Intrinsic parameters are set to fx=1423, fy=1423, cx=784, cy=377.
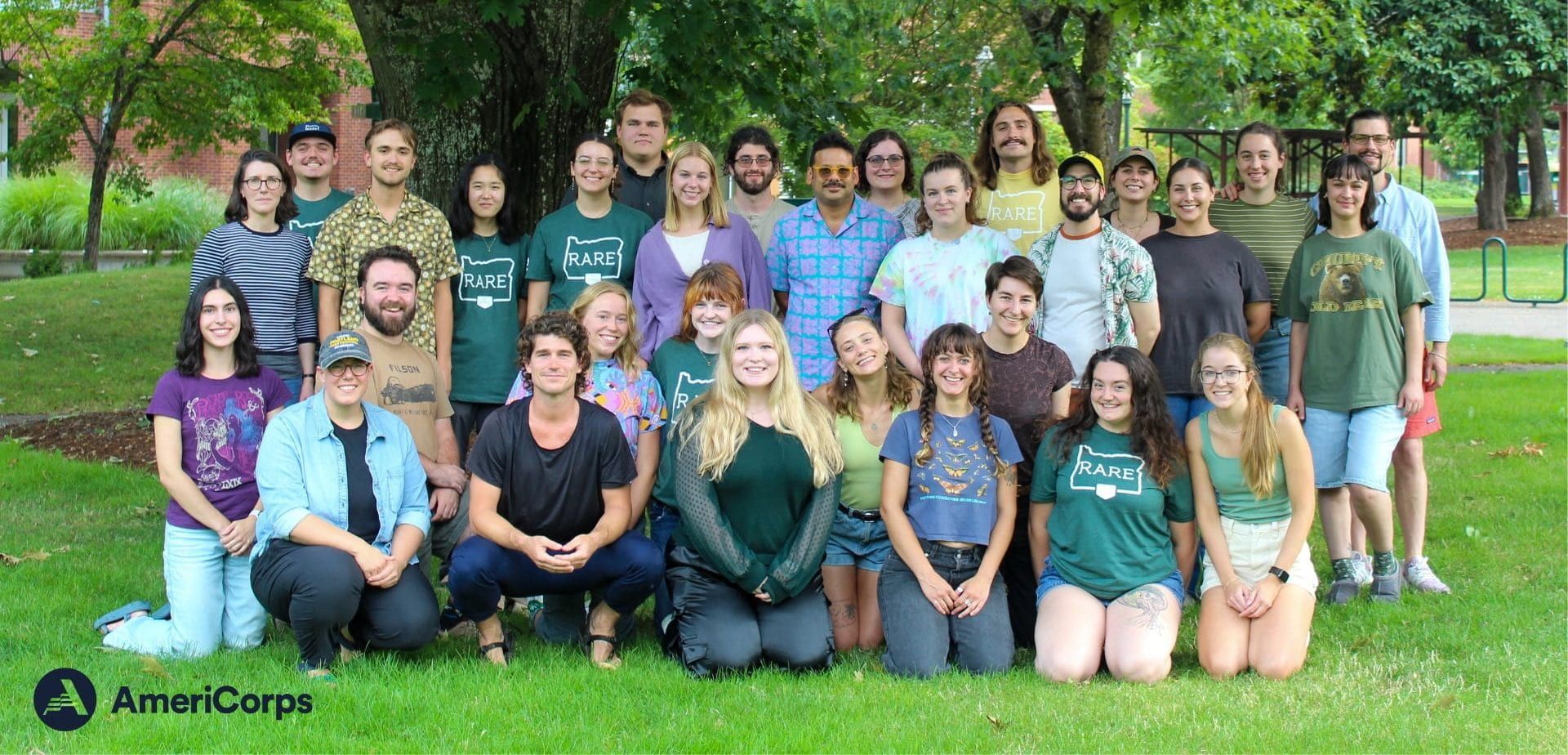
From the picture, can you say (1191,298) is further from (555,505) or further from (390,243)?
(390,243)

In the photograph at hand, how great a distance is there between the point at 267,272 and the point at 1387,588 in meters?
4.94

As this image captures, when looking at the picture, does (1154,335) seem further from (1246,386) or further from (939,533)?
(939,533)

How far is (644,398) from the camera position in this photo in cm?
561

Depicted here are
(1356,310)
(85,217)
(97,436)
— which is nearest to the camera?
(1356,310)

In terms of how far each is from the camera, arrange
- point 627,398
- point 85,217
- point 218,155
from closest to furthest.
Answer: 1. point 627,398
2. point 85,217
3. point 218,155

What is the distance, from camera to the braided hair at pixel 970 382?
5.33 metres

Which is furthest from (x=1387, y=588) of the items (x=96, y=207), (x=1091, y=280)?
(x=96, y=207)

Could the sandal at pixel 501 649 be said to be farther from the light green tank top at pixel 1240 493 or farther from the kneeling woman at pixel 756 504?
the light green tank top at pixel 1240 493

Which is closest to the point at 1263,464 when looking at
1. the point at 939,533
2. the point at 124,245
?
the point at 939,533

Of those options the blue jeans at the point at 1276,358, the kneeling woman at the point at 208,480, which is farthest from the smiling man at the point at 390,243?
the blue jeans at the point at 1276,358

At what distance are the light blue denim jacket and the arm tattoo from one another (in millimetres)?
2603

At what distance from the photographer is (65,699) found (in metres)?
4.61

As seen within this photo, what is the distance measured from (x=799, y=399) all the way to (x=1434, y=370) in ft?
9.76

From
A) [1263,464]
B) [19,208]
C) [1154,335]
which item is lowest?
[1263,464]
